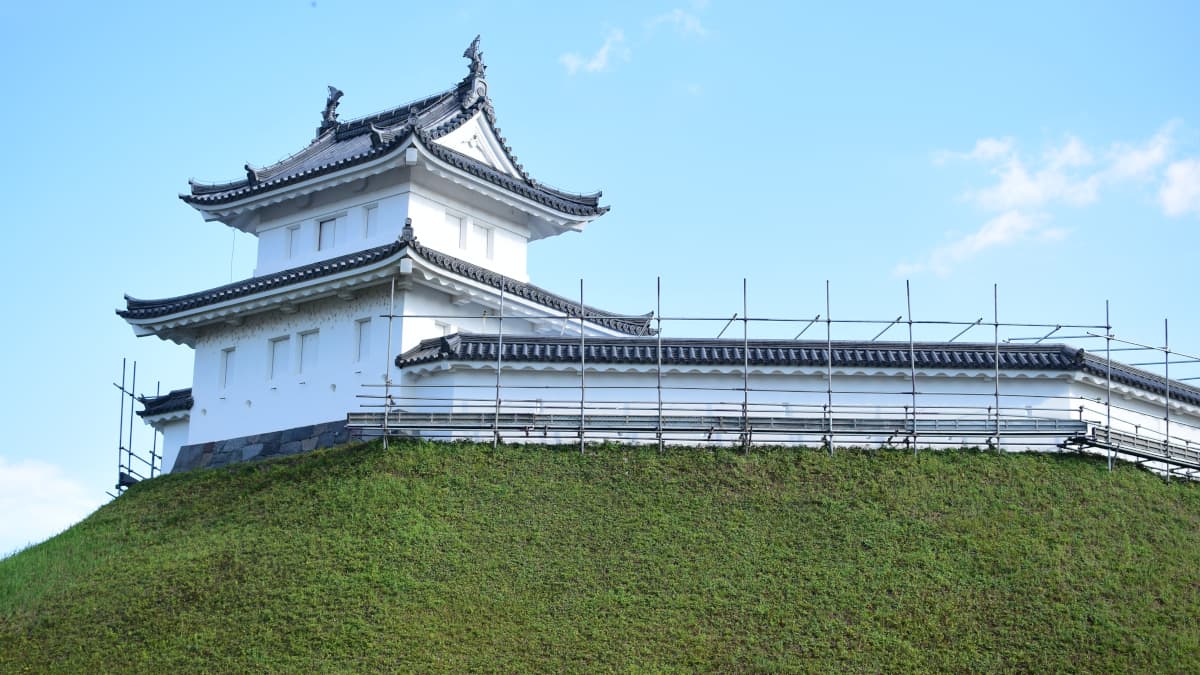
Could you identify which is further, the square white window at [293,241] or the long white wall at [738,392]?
the square white window at [293,241]

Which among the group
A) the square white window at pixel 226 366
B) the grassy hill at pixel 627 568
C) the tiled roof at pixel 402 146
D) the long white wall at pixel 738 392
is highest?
the tiled roof at pixel 402 146

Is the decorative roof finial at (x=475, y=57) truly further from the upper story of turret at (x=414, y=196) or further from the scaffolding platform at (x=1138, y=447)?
the scaffolding platform at (x=1138, y=447)

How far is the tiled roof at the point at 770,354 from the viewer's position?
27203 mm

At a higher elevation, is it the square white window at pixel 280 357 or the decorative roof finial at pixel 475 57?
the decorative roof finial at pixel 475 57

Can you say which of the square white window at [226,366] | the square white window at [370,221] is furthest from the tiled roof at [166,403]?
the square white window at [370,221]

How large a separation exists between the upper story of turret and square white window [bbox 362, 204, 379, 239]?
25 mm

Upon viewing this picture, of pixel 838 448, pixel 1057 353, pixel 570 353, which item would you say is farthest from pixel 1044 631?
pixel 570 353

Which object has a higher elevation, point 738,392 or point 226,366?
point 226,366

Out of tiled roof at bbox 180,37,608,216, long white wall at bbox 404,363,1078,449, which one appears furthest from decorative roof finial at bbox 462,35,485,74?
long white wall at bbox 404,363,1078,449

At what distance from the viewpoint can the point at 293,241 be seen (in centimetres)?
3170

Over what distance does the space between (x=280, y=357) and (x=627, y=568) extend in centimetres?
1082

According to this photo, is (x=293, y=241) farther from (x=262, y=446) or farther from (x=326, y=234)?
(x=262, y=446)

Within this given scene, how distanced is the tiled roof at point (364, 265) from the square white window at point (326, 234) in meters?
0.96

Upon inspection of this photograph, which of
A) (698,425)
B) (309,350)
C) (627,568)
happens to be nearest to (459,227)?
(309,350)
